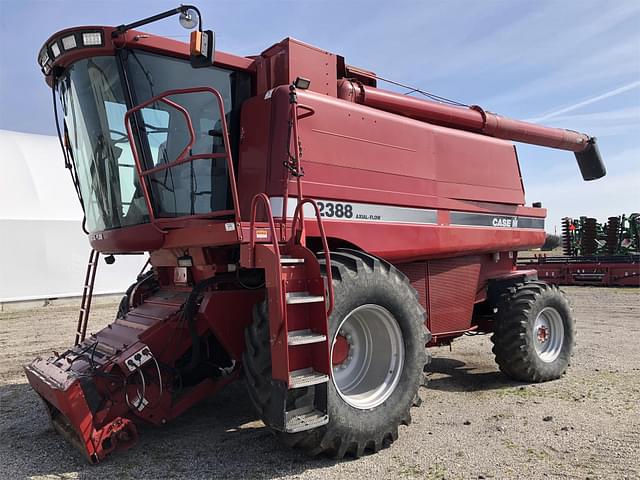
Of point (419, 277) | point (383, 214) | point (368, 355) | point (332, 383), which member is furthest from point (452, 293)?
point (332, 383)

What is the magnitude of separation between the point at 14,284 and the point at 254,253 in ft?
45.6

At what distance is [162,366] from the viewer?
4055 millimetres

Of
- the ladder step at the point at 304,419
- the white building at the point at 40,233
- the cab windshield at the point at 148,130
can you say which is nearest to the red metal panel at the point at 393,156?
the cab windshield at the point at 148,130

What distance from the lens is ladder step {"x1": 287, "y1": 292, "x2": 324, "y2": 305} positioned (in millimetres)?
3375

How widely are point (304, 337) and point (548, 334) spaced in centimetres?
390

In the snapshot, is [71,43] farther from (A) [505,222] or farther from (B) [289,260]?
(A) [505,222]

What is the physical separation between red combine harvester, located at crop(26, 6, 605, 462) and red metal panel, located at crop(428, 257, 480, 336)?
2.1 inches

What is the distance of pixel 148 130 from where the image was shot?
4.21 m

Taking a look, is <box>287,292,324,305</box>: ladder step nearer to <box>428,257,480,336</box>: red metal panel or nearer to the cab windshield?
the cab windshield

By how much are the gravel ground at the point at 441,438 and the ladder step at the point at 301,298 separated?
1098mm

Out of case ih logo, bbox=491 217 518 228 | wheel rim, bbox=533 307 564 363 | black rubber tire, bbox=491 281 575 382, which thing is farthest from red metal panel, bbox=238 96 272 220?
wheel rim, bbox=533 307 564 363

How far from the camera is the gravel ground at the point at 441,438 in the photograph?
3436mm

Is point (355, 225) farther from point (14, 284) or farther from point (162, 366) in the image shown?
point (14, 284)

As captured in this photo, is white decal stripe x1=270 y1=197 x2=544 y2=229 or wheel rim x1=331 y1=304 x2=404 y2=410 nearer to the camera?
wheel rim x1=331 y1=304 x2=404 y2=410
